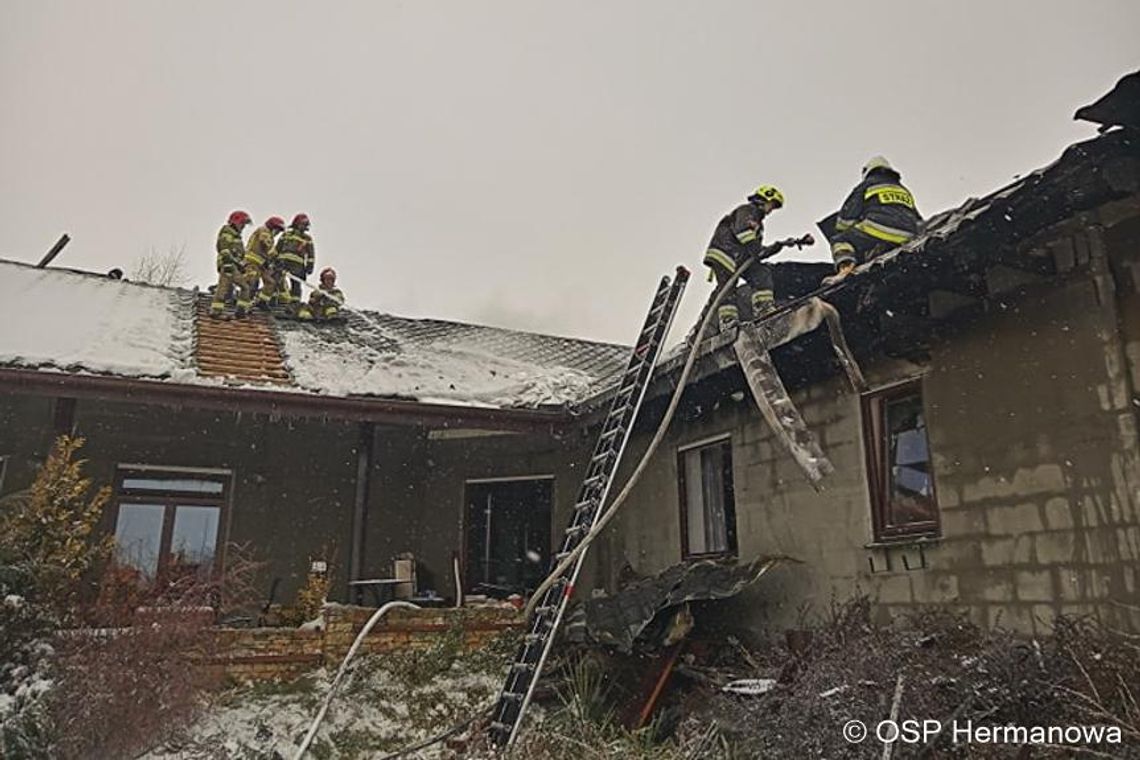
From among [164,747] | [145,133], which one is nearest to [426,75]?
[145,133]

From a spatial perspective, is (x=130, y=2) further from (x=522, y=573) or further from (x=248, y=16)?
(x=522, y=573)

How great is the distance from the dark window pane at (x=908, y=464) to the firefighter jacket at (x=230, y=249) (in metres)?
8.87

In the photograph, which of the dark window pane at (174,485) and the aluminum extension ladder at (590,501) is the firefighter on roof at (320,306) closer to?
the dark window pane at (174,485)

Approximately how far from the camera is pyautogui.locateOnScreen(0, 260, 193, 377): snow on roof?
820 centimetres

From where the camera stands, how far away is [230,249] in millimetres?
11812

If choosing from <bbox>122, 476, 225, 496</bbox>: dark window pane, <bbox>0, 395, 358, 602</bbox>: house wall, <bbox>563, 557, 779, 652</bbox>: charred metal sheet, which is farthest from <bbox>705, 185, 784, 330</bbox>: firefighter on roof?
<bbox>122, 476, 225, 496</bbox>: dark window pane

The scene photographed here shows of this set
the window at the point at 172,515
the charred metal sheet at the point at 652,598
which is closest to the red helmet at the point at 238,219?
the window at the point at 172,515

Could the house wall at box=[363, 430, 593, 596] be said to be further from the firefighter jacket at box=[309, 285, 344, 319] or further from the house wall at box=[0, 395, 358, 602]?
the firefighter jacket at box=[309, 285, 344, 319]

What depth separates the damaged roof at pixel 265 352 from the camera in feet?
28.0

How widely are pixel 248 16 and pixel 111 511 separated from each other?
5.56m

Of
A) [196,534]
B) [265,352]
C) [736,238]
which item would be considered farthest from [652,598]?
[196,534]

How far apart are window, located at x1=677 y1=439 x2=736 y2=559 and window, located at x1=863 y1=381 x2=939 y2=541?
1.89 meters

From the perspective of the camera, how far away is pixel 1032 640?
4.91 m

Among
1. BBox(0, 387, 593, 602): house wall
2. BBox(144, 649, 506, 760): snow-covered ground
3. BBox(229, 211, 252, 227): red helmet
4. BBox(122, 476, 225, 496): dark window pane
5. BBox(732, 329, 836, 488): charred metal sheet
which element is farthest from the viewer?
BBox(229, 211, 252, 227): red helmet
